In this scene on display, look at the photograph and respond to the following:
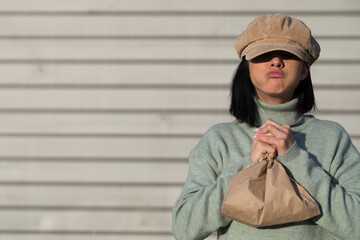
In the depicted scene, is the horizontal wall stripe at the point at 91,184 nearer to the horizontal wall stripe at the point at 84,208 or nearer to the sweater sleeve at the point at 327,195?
the horizontal wall stripe at the point at 84,208

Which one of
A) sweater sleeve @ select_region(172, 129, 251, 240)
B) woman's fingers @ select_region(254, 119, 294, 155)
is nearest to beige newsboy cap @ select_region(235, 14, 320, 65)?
woman's fingers @ select_region(254, 119, 294, 155)

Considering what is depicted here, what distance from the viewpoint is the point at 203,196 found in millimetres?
2168

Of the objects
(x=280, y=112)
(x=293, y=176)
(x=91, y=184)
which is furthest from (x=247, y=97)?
(x=91, y=184)

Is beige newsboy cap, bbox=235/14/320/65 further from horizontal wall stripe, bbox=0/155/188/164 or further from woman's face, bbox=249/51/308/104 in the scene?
horizontal wall stripe, bbox=0/155/188/164

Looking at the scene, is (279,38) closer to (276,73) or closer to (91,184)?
(276,73)

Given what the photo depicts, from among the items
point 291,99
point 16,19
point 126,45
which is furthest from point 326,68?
point 291,99

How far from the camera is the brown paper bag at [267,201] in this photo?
204cm

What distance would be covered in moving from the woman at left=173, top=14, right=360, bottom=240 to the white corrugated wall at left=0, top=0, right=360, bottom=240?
255 centimetres

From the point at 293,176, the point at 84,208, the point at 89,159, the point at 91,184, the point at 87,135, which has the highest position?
the point at 293,176

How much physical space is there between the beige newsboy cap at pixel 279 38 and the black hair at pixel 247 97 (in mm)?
120

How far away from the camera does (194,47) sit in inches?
→ 196

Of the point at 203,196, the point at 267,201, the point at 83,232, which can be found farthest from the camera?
the point at 83,232

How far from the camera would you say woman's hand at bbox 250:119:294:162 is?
2.11 meters

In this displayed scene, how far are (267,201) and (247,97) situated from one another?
44 centimetres
